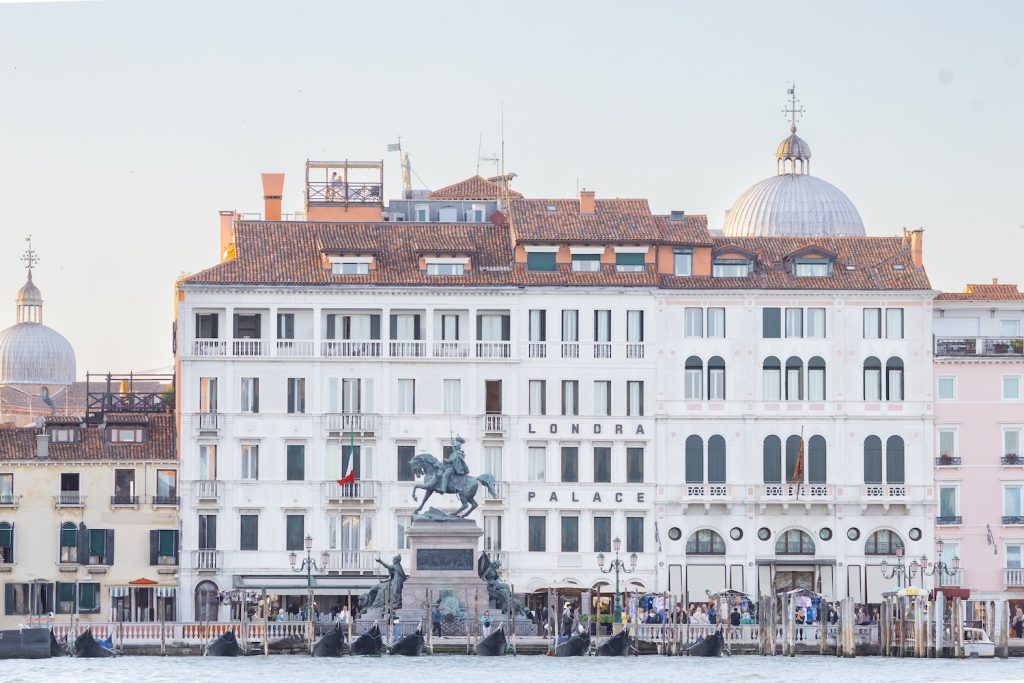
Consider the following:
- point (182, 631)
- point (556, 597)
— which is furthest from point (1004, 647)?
point (182, 631)

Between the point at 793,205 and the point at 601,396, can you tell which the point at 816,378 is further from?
the point at 793,205

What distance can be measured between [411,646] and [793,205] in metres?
34.5

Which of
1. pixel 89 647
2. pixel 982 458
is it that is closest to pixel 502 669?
A: pixel 89 647

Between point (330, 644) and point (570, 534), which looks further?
point (570, 534)

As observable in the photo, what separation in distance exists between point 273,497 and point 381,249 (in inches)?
285

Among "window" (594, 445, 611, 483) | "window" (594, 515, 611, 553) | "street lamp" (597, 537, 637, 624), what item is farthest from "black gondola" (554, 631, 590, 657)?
"window" (594, 445, 611, 483)

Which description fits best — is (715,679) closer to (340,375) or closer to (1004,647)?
(1004,647)

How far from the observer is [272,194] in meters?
82.4

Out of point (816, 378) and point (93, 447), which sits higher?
point (816, 378)

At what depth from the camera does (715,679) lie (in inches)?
2432

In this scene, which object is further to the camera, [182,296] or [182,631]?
[182,296]

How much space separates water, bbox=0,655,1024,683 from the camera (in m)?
61.3

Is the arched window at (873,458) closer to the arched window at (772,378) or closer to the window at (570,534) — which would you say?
the arched window at (772,378)

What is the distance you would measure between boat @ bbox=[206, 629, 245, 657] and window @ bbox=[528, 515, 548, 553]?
43.0 feet
